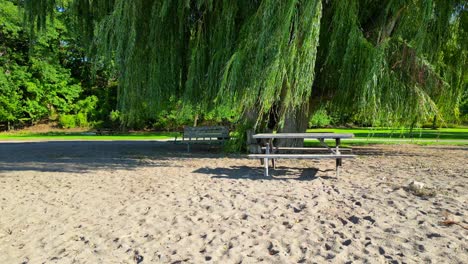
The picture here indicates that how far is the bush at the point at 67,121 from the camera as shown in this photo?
1244 inches

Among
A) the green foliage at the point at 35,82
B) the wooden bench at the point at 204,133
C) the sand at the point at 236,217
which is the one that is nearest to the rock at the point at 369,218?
the sand at the point at 236,217

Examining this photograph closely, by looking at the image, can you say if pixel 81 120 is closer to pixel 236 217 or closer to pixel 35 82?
pixel 35 82

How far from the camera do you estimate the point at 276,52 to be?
22.0 feet

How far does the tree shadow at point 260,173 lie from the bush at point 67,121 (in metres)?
26.8

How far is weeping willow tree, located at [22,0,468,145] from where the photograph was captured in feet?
22.5

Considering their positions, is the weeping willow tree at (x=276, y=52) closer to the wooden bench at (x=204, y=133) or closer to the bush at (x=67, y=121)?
the wooden bench at (x=204, y=133)

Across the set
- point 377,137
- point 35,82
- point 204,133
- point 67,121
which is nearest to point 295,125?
point 204,133

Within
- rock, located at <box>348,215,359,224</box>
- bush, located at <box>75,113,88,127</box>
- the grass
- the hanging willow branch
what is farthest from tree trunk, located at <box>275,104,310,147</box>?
bush, located at <box>75,113,88,127</box>

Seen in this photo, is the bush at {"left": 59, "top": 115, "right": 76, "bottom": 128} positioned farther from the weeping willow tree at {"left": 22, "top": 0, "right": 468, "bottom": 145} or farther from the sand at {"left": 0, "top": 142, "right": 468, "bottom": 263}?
the sand at {"left": 0, "top": 142, "right": 468, "bottom": 263}

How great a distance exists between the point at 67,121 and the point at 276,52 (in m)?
28.6

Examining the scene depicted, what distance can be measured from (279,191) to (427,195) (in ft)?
6.20

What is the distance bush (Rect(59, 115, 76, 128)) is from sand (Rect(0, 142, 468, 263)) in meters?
25.7

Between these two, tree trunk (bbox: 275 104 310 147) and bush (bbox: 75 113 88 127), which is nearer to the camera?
tree trunk (bbox: 275 104 310 147)

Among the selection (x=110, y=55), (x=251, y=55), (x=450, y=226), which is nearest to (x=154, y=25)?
(x=110, y=55)
